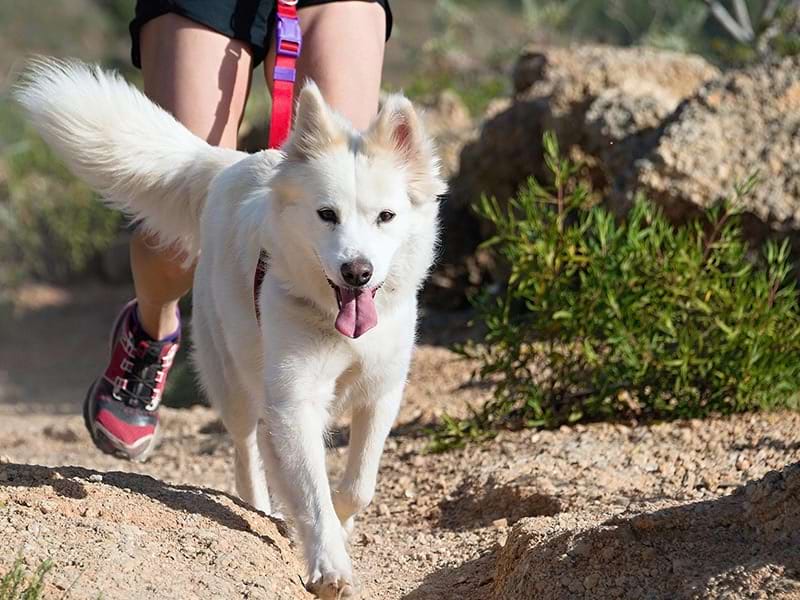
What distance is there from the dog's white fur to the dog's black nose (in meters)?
0.02

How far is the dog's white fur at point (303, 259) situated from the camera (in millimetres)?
3398

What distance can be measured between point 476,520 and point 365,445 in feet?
2.46

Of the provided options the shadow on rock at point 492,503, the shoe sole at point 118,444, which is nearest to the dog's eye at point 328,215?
the shadow on rock at point 492,503

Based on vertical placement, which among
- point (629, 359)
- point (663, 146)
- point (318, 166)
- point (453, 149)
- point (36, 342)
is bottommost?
point (36, 342)

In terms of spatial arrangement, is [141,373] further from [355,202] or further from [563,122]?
[563,122]

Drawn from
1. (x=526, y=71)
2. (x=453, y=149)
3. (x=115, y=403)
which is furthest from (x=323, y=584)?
(x=453, y=149)

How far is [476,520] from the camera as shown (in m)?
4.29

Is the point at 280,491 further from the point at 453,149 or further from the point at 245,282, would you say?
the point at 453,149

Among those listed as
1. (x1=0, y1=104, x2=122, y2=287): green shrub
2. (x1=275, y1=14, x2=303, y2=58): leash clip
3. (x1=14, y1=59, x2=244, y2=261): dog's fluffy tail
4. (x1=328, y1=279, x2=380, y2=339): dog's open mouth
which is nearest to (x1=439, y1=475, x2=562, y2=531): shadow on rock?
(x1=328, y1=279, x2=380, y2=339): dog's open mouth

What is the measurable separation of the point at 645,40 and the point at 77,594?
27.6 ft

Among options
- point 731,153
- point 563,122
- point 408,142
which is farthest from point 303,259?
point 563,122

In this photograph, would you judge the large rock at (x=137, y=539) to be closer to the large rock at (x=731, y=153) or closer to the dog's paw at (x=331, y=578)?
the dog's paw at (x=331, y=578)

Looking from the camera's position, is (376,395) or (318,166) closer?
(318,166)

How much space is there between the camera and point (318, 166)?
11.3 ft
